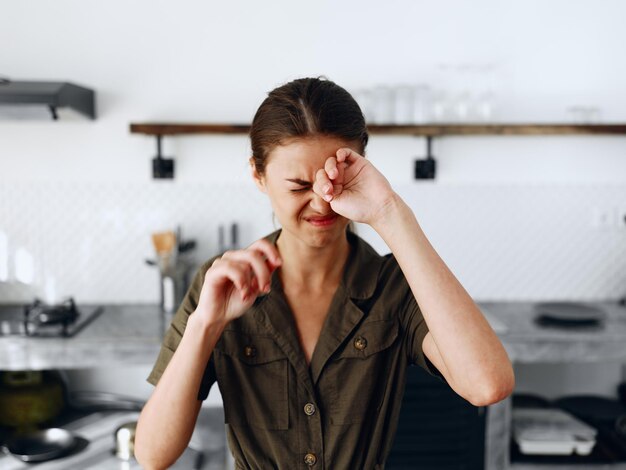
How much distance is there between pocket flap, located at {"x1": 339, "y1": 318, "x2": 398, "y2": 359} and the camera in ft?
5.09

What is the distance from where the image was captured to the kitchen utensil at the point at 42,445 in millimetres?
2527

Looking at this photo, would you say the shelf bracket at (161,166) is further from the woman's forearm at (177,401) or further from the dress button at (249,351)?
the woman's forearm at (177,401)

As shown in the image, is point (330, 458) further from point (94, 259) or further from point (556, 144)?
point (556, 144)

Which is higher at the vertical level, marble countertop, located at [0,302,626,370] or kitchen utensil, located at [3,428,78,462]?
marble countertop, located at [0,302,626,370]

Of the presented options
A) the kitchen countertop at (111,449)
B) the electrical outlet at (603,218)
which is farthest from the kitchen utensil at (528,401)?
the kitchen countertop at (111,449)

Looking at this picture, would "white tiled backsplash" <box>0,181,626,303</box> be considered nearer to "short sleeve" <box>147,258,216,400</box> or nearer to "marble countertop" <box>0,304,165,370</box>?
"marble countertop" <box>0,304,165,370</box>

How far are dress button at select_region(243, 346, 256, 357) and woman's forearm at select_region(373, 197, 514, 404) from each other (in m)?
0.44

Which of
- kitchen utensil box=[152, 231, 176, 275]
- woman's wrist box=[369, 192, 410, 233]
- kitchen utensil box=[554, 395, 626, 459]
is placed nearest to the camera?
woman's wrist box=[369, 192, 410, 233]

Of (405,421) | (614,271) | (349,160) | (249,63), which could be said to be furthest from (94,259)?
(614,271)

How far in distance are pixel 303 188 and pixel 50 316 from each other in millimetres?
2020

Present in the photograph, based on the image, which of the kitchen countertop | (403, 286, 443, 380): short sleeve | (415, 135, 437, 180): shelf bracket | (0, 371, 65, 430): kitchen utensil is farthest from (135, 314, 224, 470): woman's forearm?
(415, 135, 437, 180): shelf bracket

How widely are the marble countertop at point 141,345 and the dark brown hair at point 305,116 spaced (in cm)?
156

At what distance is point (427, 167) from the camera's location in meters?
3.46

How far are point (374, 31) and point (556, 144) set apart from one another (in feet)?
3.80
